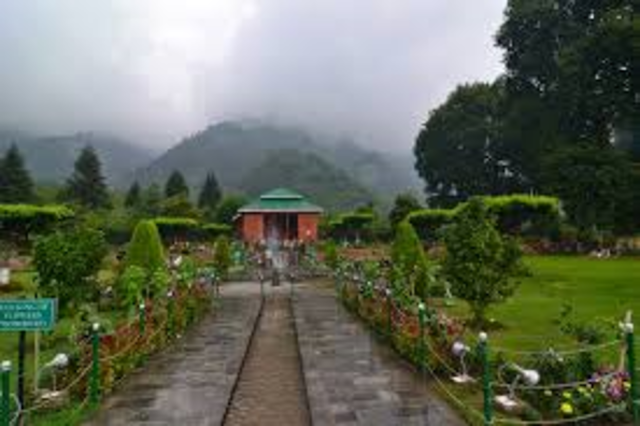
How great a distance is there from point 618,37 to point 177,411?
40.6m

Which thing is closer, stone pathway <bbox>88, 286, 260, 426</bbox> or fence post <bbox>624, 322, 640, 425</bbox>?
fence post <bbox>624, 322, 640, 425</bbox>

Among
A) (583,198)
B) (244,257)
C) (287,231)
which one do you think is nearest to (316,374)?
(244,257)

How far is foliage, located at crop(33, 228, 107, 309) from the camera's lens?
15.4 meters

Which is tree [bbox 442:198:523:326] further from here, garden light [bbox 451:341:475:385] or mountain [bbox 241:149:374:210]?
mountain [bbox 241:149:374:210]

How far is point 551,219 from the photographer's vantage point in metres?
45.0

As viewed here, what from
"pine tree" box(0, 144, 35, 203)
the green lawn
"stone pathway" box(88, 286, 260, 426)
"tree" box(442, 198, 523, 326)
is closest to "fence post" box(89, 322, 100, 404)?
"stone pathway" box(88, 286, 260, 426)

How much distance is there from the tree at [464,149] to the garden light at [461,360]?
53.6 metres

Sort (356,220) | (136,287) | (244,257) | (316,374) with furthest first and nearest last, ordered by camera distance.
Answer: (356,220), (244,257), (136,287), (316,374)

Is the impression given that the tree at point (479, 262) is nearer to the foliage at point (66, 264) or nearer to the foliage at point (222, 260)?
the foliage at point (66, 264)

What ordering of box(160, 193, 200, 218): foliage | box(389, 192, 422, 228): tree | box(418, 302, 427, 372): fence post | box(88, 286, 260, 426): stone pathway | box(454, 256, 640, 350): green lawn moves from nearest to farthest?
box(88, 286, 260, 426): stone pathway, box(418, 302, 427, 372): fence post, box(454, 256, 640, 350): green lawn, box(389, 192, 422, 228): tree, box(160, 193, 200, 218): foliage

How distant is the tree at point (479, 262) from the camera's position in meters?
16.1

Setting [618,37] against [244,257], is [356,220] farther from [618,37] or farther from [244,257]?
[618,37]

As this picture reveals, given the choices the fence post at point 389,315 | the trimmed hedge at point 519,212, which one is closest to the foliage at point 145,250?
the fence post at point 389,315

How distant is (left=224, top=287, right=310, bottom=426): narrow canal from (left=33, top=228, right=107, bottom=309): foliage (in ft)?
12.1
